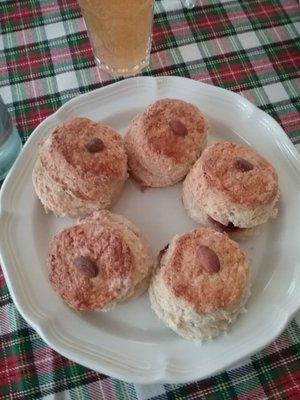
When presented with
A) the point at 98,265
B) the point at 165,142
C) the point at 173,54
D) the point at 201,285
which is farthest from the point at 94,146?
the point at 173,54

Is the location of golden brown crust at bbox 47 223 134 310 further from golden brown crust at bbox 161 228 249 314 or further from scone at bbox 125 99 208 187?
scone at bbox 125 99 208 187

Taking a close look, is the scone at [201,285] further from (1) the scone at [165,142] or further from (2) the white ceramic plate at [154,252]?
(1) the scone at [165,142]

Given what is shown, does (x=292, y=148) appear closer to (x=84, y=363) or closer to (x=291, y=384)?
(x=291, y=384)

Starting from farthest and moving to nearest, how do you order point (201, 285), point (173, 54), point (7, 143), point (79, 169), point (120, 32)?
point (173, 54) < point (120, 32) < point (7, 143) < point (79, 169) < point (201, 285)

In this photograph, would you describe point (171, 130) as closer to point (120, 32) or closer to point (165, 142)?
point (165, 142)

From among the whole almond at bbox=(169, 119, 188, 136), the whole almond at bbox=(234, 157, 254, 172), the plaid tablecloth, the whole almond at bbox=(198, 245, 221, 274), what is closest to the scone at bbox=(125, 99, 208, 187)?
the whole almond at bbox=(169, 119, 188, 136)

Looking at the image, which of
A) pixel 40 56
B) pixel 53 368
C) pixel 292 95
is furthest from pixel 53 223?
pixel 292 95
